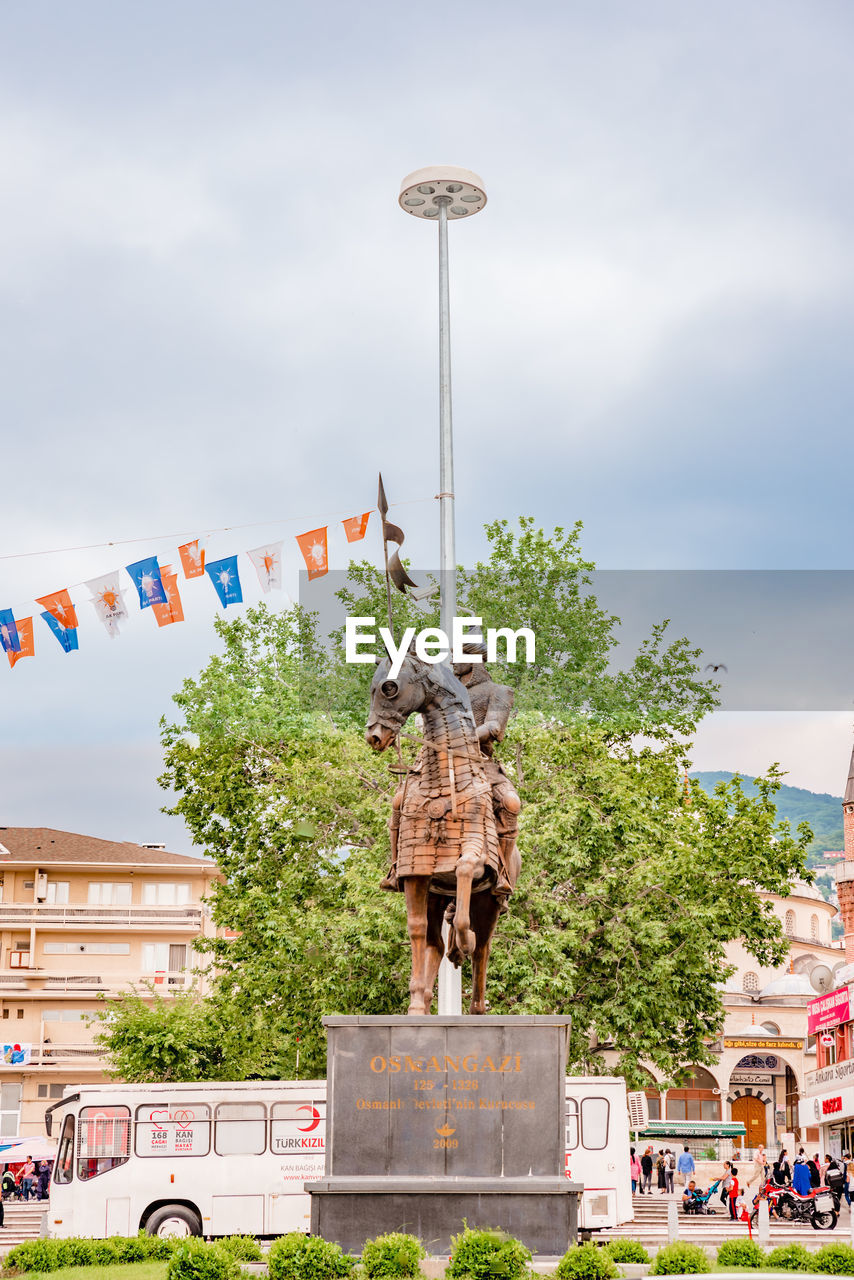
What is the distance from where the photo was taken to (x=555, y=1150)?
1420cm

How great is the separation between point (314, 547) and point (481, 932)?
11.3m

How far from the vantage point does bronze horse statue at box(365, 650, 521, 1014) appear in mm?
14977

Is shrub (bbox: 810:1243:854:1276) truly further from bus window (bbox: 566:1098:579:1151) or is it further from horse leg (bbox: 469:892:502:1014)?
bus window (bbox: 566:1098:579:1151)

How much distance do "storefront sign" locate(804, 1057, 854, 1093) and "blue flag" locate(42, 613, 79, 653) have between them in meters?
39.8

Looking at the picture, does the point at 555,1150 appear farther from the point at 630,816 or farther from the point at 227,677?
the point at 227,677

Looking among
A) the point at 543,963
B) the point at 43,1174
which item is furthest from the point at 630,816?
the point at 43,1174

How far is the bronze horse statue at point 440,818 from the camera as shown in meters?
15.0

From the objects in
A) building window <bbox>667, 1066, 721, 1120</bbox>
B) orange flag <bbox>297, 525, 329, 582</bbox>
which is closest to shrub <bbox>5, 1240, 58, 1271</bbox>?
orange flag <bbox>297, 525, 329, 582</bbox>

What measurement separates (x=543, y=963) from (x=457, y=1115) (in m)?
14.2

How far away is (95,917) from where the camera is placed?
2601 inches

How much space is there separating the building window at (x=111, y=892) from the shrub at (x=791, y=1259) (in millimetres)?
57098

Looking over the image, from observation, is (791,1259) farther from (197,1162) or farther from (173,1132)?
(173,1132)

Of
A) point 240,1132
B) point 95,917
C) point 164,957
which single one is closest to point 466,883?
point 240,1132

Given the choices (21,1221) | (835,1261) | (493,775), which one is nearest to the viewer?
(835,1261)
